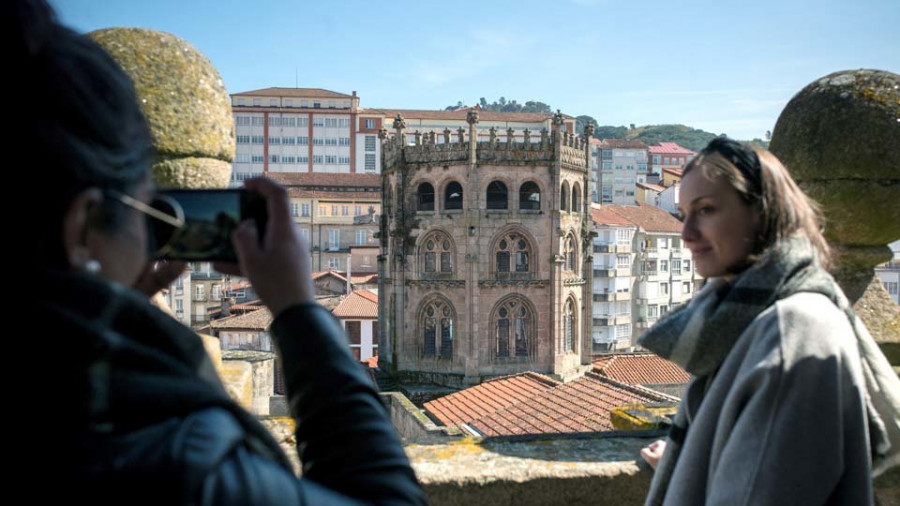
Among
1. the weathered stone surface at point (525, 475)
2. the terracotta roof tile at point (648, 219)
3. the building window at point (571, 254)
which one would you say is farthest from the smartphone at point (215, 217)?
the terracotta roof tile at point (648, 219)

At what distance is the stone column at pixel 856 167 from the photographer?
3400 millimetres

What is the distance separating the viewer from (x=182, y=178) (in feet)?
9.11

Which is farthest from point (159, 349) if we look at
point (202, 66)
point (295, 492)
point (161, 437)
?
point (202, 66)

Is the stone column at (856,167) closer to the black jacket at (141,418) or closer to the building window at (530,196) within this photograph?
the black jacket at (141,418)

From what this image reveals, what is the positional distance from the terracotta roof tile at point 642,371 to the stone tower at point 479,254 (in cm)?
268

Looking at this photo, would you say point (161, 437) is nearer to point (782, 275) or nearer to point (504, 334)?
point (782, 275)

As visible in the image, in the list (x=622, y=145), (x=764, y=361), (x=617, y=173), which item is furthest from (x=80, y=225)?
(x=622, y=145)

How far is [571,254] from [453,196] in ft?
22.1

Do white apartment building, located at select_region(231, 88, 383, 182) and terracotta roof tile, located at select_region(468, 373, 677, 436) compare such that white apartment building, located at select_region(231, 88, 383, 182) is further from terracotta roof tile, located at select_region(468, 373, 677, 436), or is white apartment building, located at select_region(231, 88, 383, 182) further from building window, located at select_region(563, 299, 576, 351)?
terracotta roof tile, located at select_region(468, 373, 677, 436)

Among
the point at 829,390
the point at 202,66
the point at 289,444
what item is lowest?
the point at 289,444

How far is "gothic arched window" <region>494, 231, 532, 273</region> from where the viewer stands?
3966cm

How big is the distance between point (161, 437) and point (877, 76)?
3.57 meters

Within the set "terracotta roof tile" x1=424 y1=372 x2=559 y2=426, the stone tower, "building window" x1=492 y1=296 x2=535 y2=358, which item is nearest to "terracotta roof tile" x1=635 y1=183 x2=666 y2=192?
the stone tower

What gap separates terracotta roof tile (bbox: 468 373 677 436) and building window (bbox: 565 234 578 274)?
17.3m
